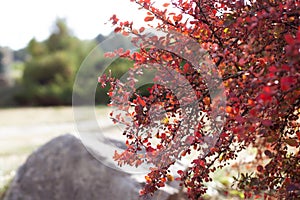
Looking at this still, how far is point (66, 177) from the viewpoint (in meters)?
4.04

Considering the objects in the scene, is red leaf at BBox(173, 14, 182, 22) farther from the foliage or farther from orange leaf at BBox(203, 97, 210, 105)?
orange leaf at BBox(203, 97, 210, 105)

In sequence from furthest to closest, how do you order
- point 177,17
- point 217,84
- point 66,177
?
1. point 66,177
2. point 177,17
3. point 217,84

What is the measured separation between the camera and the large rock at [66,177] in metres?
3.75

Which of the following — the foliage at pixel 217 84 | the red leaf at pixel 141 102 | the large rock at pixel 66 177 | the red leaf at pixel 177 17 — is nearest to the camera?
the foliage at pixel 217 84

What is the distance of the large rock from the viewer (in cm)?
375

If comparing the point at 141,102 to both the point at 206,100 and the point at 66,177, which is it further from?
the point at 66,177

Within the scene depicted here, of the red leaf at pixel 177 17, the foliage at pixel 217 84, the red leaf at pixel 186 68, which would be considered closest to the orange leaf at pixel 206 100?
the foliage at pixel 217 84

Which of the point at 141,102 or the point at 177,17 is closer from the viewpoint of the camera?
the point at 141,102

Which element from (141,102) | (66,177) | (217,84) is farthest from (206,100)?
(66,177)

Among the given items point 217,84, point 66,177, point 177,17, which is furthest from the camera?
point 66,177

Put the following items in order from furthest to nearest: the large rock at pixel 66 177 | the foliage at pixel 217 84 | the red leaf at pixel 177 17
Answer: the large rock at pixel 66 177 < the red leaf at pixel 177 17 < the foliage at pixel 217 84

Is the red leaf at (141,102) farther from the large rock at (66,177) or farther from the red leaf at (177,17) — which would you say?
the large rock at (66,177)

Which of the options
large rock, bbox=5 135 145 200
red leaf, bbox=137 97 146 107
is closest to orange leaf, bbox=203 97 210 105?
red leaf, bbox=137 97 146 107

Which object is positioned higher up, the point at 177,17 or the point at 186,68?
the point at 177,17
